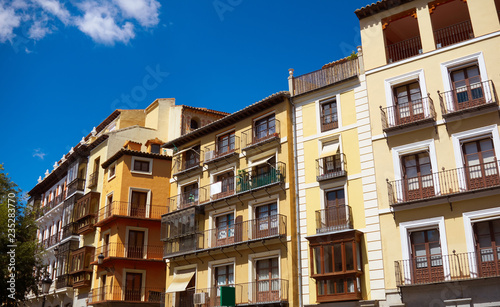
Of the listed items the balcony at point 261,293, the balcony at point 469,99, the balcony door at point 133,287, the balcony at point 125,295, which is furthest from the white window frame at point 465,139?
the balcony door at point 133,287

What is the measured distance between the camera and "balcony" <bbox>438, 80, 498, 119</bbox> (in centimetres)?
2059

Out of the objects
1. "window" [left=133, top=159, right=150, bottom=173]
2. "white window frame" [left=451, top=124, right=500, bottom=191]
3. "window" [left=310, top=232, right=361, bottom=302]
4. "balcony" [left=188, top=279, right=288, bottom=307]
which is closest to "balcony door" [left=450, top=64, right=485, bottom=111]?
"white window frame" [left=451, top=124, right=500, bottom=191]

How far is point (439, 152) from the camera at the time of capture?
21.4 meters

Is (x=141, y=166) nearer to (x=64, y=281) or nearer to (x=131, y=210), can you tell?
(x=131, y=210)

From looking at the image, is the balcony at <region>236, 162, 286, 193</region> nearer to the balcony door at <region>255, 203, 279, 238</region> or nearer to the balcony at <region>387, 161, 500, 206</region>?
the balcony door at <region>255, 203, 279, 238</region>

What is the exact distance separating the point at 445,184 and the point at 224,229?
1282 cm

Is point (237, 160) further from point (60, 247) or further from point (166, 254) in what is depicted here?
point (60, 247)

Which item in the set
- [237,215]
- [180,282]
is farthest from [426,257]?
[180,282]

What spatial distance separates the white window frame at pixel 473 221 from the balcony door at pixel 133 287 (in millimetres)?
22002

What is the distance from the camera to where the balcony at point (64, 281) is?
38781mm

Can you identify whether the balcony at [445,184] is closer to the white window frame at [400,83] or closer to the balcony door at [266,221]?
the white window frame at [400,83]

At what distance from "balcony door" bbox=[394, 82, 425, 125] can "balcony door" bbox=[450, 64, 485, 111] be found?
4.93 feet

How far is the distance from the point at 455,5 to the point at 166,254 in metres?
20.8

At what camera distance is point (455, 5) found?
24.3 meters
